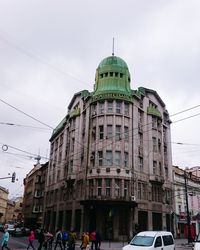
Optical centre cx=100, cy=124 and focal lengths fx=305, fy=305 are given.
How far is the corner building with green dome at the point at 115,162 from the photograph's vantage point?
3659 centimetres

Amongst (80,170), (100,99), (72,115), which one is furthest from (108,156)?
(72,115)

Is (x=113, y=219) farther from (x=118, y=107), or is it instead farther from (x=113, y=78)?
(x=113, y=78)

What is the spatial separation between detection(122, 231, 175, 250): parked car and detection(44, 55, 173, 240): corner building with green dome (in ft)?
55.9

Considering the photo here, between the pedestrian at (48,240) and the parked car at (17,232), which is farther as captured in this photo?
the parked car at (17,232)

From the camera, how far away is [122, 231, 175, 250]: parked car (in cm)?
1673

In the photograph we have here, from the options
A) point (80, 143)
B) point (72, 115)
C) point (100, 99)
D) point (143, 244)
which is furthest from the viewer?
point (72, 115)

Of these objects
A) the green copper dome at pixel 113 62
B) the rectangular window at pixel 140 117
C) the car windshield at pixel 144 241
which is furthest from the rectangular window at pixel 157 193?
the car windshield at pixel 144 241

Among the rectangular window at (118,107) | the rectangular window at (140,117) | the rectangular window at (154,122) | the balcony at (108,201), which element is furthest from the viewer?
the rectangular window at (154,122)

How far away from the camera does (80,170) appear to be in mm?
41656

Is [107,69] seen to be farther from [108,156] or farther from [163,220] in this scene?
[163,220]

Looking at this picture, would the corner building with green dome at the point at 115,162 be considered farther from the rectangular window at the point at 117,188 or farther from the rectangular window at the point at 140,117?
the rectangular window at the point at 140,117

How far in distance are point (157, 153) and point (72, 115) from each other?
14.2 meters

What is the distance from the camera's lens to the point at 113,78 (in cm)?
4291

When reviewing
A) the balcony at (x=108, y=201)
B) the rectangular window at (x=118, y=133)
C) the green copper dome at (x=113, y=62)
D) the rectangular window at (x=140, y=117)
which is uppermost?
the green copper dome at (x=113, y=62)
